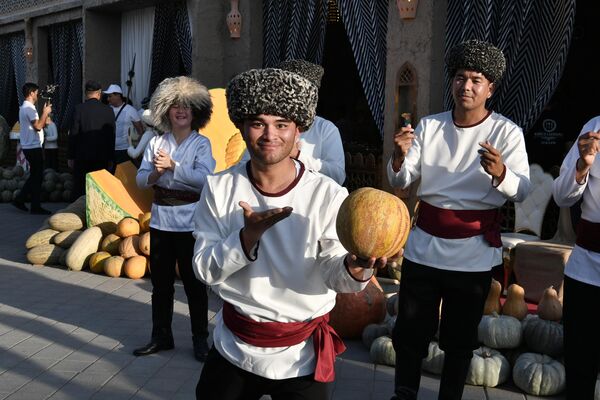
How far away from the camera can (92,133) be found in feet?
31.8

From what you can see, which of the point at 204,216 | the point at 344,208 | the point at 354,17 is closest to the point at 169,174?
the point at 204,216

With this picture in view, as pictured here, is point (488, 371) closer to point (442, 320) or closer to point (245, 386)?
point (442, 320)

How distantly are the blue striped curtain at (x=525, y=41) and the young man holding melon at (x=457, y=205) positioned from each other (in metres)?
3.46

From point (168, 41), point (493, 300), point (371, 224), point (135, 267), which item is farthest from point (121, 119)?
point (371, 224)

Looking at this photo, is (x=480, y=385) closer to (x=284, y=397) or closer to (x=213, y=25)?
(x=284, y=397)

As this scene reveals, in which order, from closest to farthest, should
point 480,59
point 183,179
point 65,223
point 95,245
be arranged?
point 480,59, point 183,179, point 95,245, point 65,223

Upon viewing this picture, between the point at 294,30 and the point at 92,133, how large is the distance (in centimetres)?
319

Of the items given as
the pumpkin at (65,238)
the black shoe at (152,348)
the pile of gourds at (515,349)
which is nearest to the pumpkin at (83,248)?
the pumpkin at (65,238)

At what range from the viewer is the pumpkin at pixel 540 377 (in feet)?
13.6

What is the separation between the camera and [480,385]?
4.33 metres

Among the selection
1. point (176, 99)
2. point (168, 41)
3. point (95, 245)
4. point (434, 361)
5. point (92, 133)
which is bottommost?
point (95, 245)

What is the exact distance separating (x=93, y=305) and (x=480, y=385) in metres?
3.52

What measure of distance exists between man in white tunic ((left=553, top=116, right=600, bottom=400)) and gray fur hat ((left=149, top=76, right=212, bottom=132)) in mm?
2459

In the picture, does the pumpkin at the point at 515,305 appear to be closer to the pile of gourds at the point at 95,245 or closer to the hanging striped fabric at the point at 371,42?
the hanging striped fabric at the point at 371,42
